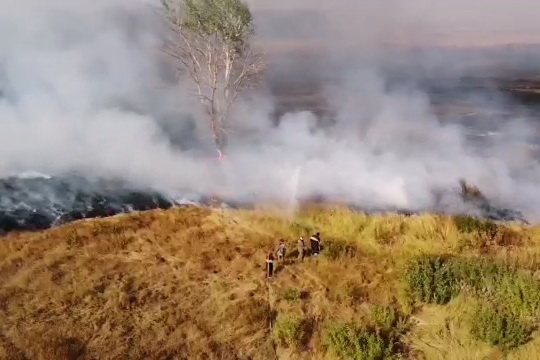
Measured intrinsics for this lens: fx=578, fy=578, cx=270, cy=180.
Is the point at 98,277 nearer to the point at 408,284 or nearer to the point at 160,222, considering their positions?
the point at 160,222

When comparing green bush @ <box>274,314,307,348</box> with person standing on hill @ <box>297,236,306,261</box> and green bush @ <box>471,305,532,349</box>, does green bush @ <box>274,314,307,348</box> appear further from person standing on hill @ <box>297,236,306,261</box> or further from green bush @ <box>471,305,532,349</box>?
green bush @ <box>471,305,532,349</box>

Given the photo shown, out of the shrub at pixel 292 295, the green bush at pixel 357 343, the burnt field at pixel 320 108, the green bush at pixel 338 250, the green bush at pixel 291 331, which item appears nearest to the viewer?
the green bush at pixel 357 343

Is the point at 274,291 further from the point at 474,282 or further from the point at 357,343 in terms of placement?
the point at 474,282

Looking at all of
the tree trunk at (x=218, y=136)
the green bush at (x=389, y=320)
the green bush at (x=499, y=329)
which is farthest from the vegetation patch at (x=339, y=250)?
the tree trunk at (x=218, y=136)

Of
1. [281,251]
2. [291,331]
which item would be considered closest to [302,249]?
[281,251]

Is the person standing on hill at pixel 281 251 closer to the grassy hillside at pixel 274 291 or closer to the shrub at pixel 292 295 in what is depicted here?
the grassy hillside at pixel 274 291

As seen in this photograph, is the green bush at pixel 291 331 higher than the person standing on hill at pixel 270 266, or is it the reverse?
the person standing on hill at pixel 270 266

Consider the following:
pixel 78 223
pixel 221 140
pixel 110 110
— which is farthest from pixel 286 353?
pixel 110 110

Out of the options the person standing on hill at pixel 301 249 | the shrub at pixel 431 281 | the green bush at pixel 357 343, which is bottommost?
the green bush at pixel 357 343
